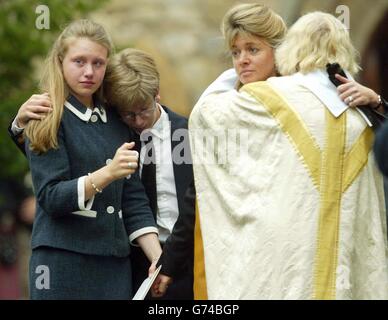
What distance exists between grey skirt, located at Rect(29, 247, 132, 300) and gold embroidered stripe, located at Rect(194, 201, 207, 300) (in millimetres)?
298

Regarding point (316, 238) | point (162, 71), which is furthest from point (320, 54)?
point (162, 71)

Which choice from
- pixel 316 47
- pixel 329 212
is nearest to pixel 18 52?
pixel 316 47

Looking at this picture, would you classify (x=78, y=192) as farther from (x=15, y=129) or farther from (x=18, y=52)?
(x=18, y=52)

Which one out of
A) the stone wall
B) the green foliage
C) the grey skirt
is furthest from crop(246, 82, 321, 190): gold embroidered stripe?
the stone wall

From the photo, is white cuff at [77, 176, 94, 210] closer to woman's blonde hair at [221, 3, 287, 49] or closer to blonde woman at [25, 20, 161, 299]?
blonde woman at [25, 20, 161, 299]

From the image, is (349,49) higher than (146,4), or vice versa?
(146,4)

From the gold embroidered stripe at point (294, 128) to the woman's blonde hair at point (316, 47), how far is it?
0.15 m

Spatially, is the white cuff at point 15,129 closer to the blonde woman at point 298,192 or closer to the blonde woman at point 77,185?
the blonde woman at point 77,185

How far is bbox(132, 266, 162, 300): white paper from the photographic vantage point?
530cm

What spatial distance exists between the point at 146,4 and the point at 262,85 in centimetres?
707

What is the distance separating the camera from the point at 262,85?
5254 millimetres

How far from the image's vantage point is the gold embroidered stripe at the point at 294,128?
16.8 feet

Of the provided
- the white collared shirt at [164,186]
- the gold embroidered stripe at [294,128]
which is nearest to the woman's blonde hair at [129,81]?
the white collared shirt at [164,186]
